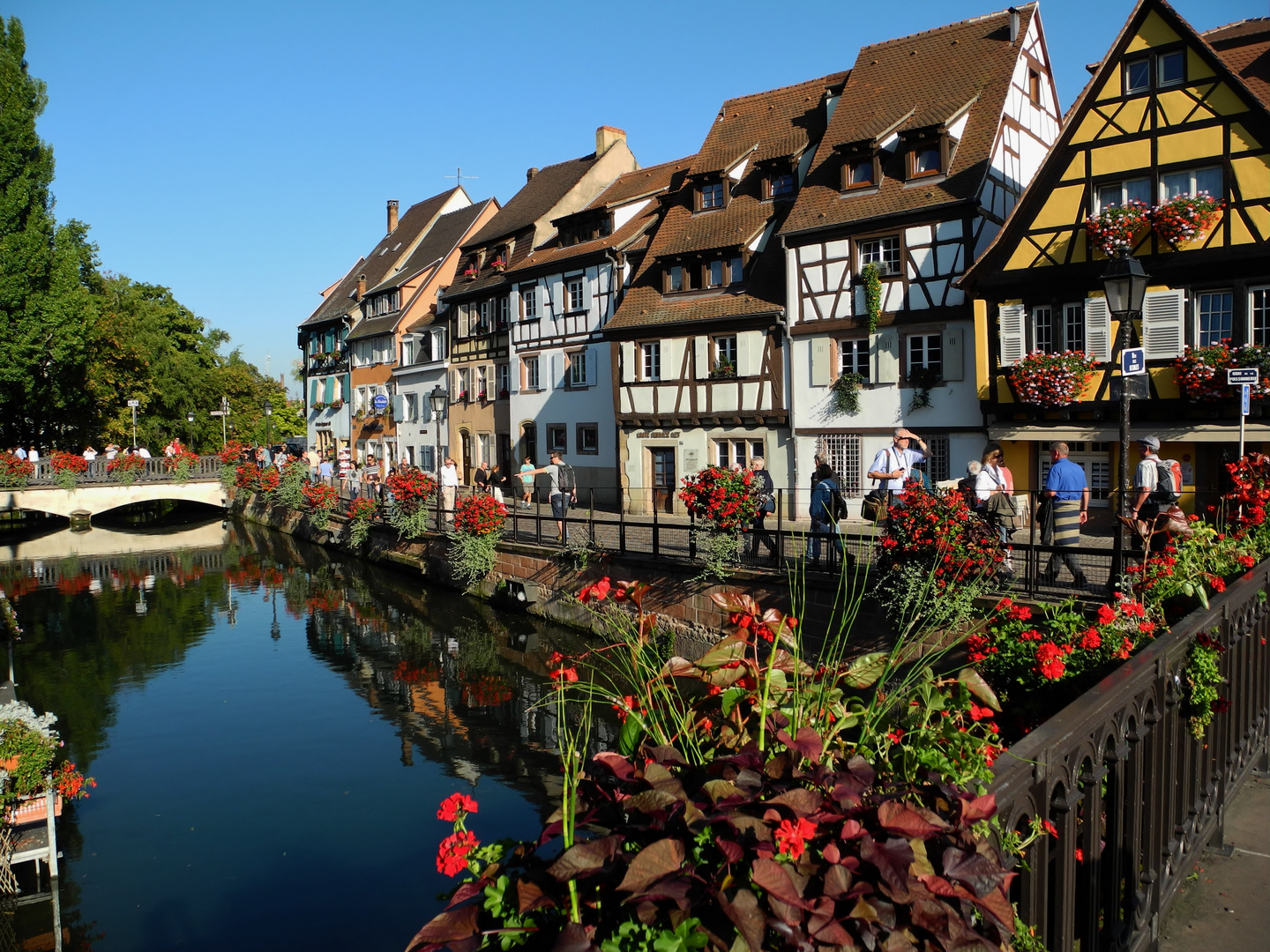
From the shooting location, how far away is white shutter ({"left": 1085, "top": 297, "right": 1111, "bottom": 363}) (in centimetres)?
1711

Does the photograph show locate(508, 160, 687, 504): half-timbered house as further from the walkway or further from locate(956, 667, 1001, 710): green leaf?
locate(956, 667, 1001, 710): green leaf

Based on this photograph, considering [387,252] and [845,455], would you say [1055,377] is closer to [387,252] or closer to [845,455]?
[845,455]

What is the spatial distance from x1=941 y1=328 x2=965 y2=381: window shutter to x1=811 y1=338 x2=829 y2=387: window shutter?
8.95 ft

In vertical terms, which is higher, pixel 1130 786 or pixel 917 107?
pixel 917 107

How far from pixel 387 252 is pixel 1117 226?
38.1m

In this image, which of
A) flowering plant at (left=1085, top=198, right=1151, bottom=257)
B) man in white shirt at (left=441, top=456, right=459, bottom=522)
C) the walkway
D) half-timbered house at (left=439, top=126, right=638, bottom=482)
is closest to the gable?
flowering plant at (left=1085, top=198, right=1151, bottom=257)

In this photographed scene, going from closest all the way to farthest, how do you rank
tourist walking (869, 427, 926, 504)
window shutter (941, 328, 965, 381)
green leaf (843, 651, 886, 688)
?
1. green leaf (843, 651, 886, 688)
2. tourist walking (869, 427, 926, 504)
3. window shutter (941, 328, 965, 381)

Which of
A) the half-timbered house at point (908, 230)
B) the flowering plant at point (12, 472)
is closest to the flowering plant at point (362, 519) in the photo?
the half-timbered house at point (908, 230)

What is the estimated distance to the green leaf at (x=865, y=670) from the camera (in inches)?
108

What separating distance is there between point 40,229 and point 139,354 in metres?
9.35

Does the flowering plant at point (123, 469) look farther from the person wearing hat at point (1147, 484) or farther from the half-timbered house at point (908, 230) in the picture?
the person wearing hat at point (1147, 484)

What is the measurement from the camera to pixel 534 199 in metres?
34.8

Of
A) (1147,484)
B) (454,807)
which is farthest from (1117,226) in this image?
(454,807)

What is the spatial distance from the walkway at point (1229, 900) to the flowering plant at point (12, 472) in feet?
130
